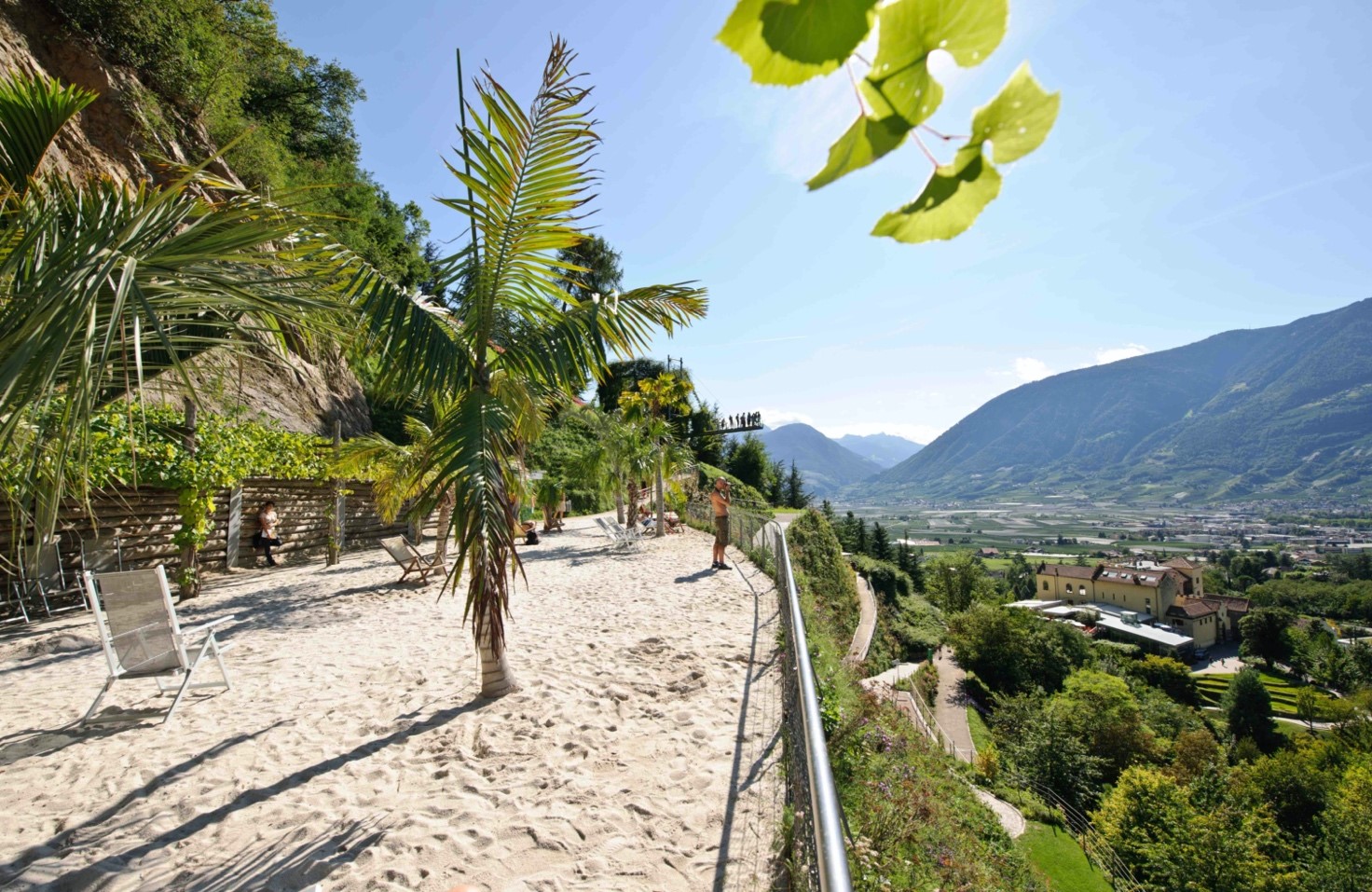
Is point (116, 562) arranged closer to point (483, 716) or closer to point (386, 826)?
point (483, 716)

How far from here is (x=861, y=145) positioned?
43 cm

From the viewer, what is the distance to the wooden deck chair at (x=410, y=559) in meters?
9.69

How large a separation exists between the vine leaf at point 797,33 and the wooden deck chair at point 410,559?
10.4 metres

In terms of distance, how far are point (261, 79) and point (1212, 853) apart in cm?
3893

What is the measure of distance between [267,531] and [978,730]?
33335mm

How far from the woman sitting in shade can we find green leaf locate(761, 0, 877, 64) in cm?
1368

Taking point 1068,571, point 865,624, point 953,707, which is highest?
point 865,624

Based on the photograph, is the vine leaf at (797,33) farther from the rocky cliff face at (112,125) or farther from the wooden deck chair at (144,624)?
the rocky cliff face at (112,125)

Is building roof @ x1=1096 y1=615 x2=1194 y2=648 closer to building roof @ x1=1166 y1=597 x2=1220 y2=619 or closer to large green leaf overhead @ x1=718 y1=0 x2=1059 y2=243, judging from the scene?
building roof @ x1=1166 y1=597 x2=1220 y2=619

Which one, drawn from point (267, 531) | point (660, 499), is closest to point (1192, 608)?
point (660, 499)

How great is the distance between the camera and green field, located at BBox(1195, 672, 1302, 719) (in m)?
45.7

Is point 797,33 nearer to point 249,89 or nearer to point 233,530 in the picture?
point 233,530

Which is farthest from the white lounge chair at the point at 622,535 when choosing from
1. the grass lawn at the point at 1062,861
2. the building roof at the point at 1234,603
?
the building roof at the point at 1234,603

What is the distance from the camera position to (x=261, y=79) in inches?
737
